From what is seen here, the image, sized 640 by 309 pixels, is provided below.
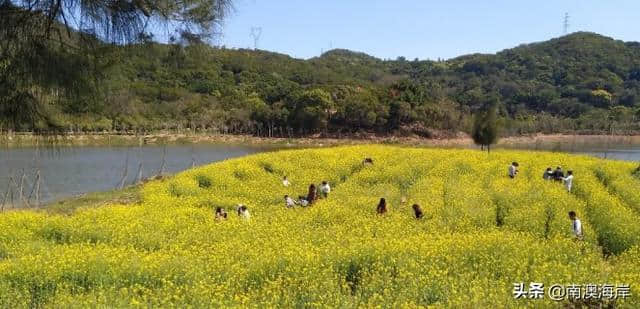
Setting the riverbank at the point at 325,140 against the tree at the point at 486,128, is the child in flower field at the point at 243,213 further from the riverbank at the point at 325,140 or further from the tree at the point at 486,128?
the riverbank at the point at 325,140

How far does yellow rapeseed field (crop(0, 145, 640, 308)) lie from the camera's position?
9125 millimetres

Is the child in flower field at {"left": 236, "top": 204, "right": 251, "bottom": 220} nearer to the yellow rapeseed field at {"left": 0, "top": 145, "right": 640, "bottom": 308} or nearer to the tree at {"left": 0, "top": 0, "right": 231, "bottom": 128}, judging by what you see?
the yellow rapeseed field at {"left": 0, "top": 145, "right": 640, "bottom": 308}

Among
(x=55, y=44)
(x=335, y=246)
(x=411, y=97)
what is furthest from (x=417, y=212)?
(x=411, y=97)

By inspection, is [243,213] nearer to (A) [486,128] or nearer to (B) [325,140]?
(A) [486,128]

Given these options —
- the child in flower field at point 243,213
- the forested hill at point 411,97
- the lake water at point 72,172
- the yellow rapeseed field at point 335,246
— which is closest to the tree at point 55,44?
the yellow rapeseed field at point 335,246

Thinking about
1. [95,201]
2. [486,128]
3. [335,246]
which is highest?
[486,128]

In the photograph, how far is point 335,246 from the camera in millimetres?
12258

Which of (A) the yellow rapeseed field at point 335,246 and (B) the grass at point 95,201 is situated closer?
(A) the yellow rapeseed field at point 335,246

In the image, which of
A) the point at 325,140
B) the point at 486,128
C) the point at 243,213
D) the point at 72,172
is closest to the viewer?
the point at 243,213

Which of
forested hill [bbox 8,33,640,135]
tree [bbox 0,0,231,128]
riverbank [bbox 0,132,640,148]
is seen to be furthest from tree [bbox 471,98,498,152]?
tree [bbox 0,0,231,128]

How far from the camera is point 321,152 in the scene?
32.6 metres

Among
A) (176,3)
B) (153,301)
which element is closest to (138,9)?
(176,3)

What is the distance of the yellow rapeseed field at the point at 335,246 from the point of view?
29.9 feet

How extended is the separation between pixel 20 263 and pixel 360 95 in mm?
98126
